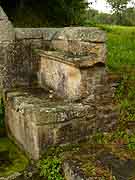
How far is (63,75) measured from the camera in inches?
183

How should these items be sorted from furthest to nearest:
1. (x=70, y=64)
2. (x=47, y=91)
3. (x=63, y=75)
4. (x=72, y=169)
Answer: (x=47, y=91) → (x=63, y=75) → (x=70, y=64) → (x=72, y=169)

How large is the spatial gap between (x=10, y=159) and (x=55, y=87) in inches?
47.9

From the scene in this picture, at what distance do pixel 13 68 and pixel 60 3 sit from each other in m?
6.22

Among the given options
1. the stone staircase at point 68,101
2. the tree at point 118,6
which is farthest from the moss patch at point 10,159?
the tree at point 118,6

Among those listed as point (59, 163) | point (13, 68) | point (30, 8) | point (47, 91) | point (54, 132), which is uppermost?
point (30, 8)

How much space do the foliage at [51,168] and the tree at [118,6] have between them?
127ft

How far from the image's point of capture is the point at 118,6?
4294 cm

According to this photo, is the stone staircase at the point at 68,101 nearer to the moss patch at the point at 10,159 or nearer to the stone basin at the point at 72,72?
the stone basin at the point at 72,72

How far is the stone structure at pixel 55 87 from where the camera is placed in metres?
4.23

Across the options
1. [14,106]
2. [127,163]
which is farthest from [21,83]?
[127,163]

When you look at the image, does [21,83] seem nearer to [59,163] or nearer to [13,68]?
[13,68]

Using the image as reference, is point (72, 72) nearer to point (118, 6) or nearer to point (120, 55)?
point (120, 55)

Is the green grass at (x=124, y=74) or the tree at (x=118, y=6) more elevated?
the tree at (x=118, y=6)

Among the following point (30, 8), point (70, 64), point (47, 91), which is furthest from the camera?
point (30, 8)
